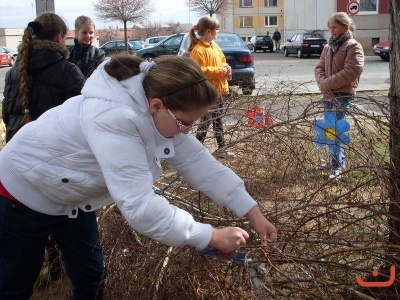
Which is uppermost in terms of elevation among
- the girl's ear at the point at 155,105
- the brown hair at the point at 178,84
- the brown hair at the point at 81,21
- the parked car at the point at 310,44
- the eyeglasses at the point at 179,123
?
the parked car at the point at 310,44

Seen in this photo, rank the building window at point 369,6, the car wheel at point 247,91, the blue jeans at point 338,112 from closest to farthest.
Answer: the blue jeans at point 338,112 → the car wheel at point 247,91 → the building window at point 369,6

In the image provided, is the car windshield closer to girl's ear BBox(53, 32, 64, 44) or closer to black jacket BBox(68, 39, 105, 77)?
black jacket BBox(68, 39, 105, 77)

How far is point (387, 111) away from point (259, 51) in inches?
1487

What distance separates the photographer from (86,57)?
4223mm

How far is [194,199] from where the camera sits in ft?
10.0

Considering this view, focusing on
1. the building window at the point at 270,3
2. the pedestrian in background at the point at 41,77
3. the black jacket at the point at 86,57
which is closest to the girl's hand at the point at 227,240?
the pedestrian in background at the point at 41,77

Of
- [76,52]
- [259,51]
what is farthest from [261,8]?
[76,52]

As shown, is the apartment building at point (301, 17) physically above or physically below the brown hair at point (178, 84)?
above

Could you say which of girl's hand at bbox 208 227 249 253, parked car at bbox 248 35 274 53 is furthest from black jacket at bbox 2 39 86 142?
parked car at bbox 248 35 274 53

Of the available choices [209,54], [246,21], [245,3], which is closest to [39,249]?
[209,54]

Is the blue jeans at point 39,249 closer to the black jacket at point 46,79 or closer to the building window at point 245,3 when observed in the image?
the black jacket at point 46,79

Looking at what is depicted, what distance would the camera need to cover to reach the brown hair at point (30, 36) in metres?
3.17

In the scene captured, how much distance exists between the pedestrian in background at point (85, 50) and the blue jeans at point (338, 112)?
195 centimetres

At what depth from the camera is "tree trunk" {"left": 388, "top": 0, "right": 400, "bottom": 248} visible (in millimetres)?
2445
